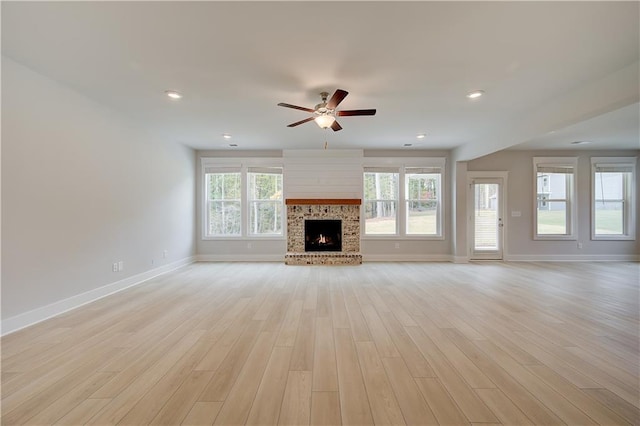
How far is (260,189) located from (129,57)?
169 inches

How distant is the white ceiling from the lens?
1988 mm

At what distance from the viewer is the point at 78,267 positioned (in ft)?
11.1

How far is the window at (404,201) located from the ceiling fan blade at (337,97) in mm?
3835

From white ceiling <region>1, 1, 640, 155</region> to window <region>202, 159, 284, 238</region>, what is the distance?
2.58 m

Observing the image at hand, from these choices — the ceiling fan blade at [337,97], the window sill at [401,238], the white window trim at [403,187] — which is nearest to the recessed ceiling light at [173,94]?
the ceiling fan blade at [337,97]

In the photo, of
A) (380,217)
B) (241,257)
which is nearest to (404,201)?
(380,217)

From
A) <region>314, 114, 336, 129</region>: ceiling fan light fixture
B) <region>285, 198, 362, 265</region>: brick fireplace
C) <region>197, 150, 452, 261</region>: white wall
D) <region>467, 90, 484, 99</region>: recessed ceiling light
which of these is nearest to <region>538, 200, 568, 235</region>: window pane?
<region>197, 150, 452, 261</region>: white wall

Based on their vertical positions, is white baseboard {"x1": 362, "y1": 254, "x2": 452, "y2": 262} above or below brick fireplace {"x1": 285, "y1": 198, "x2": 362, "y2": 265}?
below

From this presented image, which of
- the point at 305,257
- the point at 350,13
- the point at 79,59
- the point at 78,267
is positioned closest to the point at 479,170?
the point at 305,257

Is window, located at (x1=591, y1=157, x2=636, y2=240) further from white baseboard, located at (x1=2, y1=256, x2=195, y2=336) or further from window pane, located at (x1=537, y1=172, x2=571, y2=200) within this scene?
white baseboard, located at (x1=2, y1=256, x2=195, y2=336)

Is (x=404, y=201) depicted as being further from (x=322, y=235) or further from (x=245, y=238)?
(x=245, y=238)

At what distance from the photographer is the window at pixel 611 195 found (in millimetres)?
6574

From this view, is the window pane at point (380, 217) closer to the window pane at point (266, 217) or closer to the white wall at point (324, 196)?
the white wall at point (324, 196)

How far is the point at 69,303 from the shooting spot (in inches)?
128
